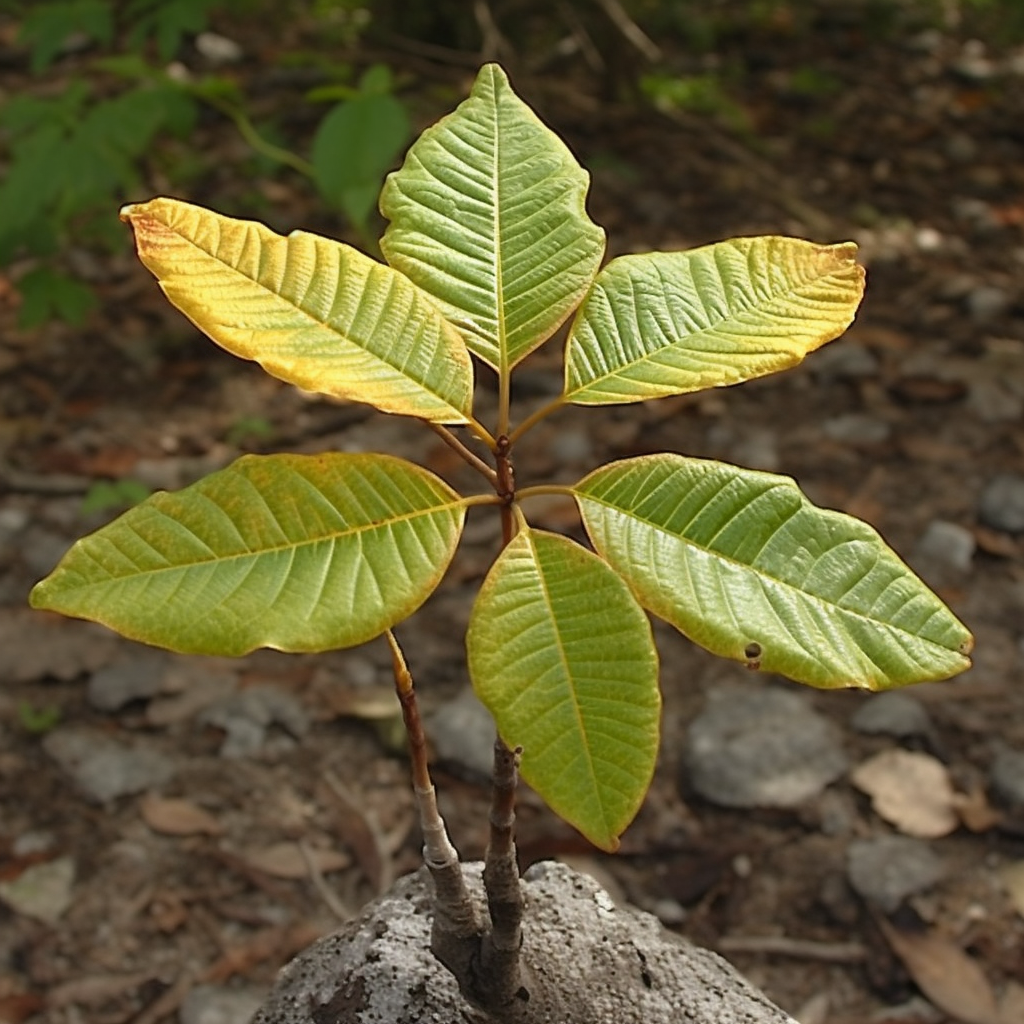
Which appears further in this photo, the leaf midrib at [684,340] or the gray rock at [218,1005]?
the gray rock at [218,1005]

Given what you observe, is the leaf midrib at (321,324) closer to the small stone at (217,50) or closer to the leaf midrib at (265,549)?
the leaf midrib at (265,549)

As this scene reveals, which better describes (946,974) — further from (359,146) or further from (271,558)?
(359,146)

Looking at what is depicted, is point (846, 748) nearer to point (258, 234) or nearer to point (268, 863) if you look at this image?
point (268, 863)

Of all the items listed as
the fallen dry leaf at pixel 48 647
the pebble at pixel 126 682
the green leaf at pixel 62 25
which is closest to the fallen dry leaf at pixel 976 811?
the pebble at pixel 126 682

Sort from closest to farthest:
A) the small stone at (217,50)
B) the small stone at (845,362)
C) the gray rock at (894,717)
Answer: the gray rock at (894,717), the small stone at (845,362), the small stone at (217,50)

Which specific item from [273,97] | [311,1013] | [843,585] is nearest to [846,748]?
[311,1013]

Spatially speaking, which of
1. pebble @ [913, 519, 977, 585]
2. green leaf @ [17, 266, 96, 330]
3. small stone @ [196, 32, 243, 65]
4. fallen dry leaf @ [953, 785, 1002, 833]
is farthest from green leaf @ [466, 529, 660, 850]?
small stone @ [196, 32, 243, 65]

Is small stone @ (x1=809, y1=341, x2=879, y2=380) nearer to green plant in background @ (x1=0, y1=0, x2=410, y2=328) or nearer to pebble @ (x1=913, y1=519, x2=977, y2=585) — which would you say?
pebble @ (x1=913, y1=519, x2=977, y2=585)
